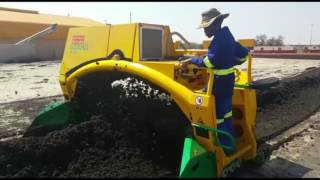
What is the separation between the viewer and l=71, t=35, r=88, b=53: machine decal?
15.8 ft

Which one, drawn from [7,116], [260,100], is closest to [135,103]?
[7,116]

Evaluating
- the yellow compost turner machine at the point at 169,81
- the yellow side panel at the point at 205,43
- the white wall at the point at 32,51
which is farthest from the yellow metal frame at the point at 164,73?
the white wall at the point at 32,51

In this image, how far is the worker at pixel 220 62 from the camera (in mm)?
3656

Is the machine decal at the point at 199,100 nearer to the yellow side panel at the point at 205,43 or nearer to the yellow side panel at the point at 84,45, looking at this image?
the yellow side panel at the point at 84,45

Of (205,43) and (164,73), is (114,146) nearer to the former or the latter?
(164,73)

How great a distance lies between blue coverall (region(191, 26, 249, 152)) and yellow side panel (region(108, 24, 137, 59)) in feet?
2.67

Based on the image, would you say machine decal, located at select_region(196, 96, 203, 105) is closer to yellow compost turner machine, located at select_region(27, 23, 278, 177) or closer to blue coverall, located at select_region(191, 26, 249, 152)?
yellow compost turner machine, located at select_region(27, 23, 278, 177)

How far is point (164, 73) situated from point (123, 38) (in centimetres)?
73

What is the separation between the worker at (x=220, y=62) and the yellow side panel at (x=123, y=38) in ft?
2.32

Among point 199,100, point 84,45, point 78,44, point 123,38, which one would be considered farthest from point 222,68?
point 78,44

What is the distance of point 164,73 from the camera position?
3924 millimetres

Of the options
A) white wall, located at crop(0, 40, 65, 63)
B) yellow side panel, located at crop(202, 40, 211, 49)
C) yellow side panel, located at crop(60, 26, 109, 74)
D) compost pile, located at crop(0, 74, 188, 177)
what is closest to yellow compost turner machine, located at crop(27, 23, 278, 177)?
yellow side panel, located at crop(60, 26, 109, 74)

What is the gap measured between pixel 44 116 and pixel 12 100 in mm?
4431

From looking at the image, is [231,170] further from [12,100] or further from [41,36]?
[41,36]
